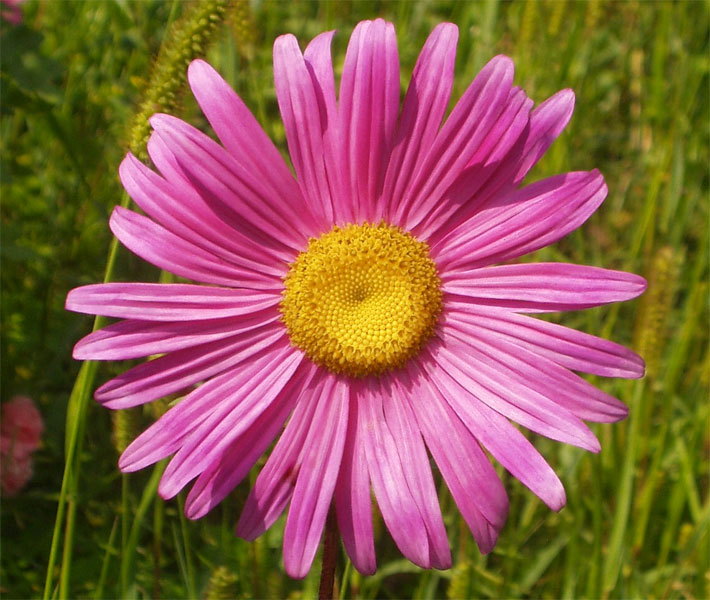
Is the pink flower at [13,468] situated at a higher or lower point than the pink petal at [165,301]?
lower

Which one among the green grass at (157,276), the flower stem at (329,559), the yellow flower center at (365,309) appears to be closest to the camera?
the flower stem at (329,559)

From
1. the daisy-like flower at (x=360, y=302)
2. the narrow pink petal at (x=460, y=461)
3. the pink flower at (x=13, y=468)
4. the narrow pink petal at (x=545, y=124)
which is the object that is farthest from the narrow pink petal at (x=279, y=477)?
the pink flower at (x=13, y=468)

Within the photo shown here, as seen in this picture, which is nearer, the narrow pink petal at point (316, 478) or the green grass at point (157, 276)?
the narrow pink petal at point (316, 478)

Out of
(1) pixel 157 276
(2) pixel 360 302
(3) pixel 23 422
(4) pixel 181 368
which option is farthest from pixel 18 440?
(2) pixel 360 302

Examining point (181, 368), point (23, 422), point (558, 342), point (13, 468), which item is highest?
point (558, 342)

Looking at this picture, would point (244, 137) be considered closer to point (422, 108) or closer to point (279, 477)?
point (422, 108)

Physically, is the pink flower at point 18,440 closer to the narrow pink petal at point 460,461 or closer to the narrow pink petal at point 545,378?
the narrow pink petal at point 460,461

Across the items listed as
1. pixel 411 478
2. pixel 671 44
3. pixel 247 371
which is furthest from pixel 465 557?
pixel 671 44
